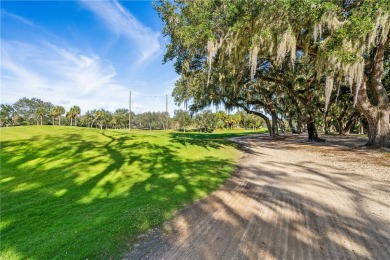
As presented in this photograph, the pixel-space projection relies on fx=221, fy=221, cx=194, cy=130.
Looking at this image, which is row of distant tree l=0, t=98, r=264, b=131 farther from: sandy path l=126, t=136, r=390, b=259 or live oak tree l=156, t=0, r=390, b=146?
sandy path l=126, t=136, r=390, b=259

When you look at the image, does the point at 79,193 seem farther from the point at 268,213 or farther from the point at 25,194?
the point at 268,213

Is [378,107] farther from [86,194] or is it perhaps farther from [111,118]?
[111,118]

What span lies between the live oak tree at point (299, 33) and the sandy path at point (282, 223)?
6024 mm

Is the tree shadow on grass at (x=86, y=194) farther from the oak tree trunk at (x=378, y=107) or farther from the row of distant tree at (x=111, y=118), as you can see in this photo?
the row of distant tree at (x=111, y=118)

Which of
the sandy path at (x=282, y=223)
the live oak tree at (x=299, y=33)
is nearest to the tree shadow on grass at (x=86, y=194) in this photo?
the sandy path at (x=282, y=223)

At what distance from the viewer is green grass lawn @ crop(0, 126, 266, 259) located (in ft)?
10.3

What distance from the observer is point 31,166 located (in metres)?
7.15

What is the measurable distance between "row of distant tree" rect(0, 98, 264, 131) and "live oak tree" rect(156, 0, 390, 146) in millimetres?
47824

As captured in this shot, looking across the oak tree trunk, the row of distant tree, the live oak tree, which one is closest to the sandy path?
the live oak tree

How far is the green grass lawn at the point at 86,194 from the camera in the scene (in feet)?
10.3

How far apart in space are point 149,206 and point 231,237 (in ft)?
5.95

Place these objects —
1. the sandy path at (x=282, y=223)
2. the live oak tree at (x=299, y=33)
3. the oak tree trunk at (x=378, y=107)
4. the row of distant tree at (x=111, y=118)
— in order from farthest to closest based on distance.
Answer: the row of distant tree at (x=111, y=118), the oak tree trunk at (x=378, y=107), the live oak tree at (x=299, y=33), the sandy path at (x=282, y=223)

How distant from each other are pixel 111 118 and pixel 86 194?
82121 mm

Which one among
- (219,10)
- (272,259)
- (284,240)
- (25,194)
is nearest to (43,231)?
(25,194)
